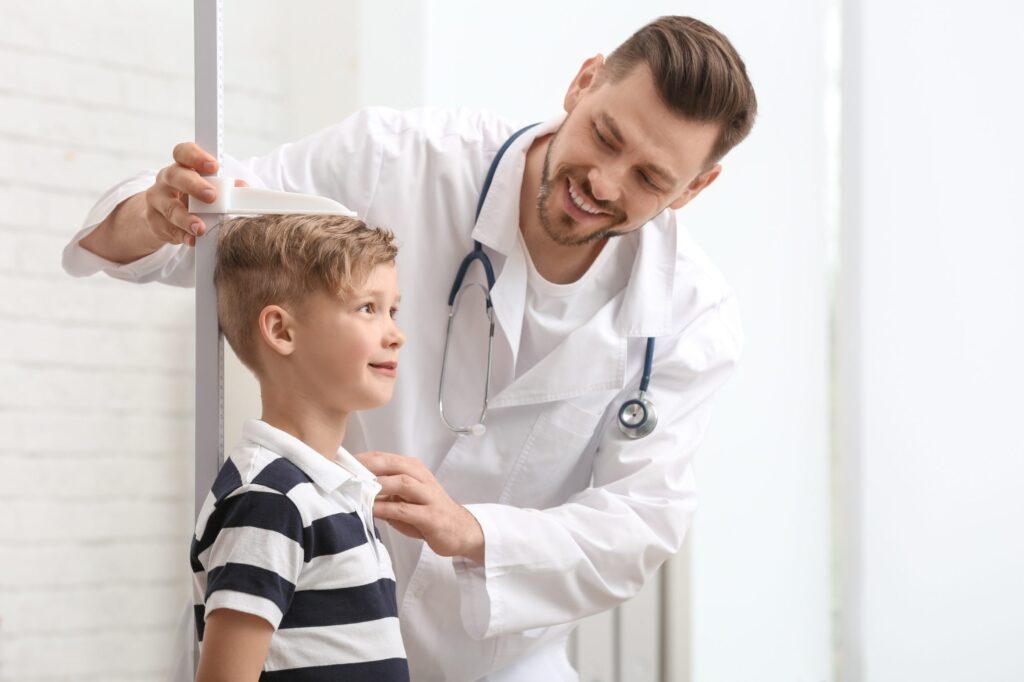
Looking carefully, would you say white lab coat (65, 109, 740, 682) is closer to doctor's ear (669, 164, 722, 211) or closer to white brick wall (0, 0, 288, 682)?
doctor's ear (669, 164, 722, 211)

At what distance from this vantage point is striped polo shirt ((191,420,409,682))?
894 millimetres

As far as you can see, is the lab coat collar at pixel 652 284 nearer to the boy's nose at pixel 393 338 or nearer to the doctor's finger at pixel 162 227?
the boy's nose at pixel 393 338

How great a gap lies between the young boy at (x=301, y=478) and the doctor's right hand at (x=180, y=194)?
0.04 metres

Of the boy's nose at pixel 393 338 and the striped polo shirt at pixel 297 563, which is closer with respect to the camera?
the striped polo shirt at pixel 297 563

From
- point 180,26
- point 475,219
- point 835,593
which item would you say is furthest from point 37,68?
point 835,593

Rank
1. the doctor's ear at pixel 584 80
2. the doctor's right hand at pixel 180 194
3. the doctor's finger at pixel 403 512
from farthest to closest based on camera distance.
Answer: the doctor's ear at pixel 584 80
the doctor's finger at pixel 403 512
the doctor's right hand at pixel 180 194

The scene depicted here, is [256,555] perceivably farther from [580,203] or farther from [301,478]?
[580,203]

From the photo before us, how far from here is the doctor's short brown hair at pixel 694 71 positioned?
1.34m

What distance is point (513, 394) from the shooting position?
1389 mm

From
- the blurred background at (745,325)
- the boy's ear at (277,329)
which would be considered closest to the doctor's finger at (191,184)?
the boy's ear at (277,329)

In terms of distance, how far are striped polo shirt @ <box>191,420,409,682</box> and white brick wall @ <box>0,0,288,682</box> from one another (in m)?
1.10

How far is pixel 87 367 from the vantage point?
1978mm

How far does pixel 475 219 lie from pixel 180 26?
976mm

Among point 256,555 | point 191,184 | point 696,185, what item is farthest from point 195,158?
point 696,185
